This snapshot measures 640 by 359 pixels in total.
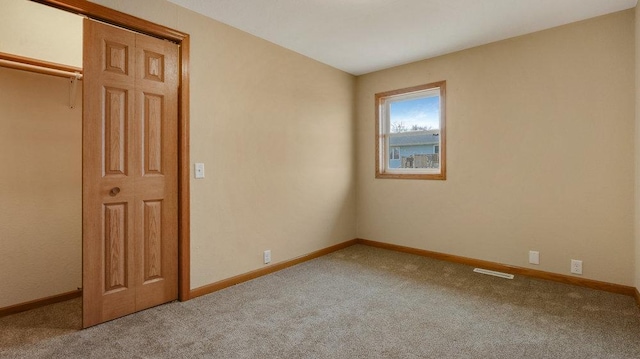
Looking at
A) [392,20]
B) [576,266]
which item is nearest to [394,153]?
[392,20]

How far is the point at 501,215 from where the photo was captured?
135 inches

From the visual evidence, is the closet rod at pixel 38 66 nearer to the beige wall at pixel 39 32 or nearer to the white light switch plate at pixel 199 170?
the beige wall at pixel 39 32

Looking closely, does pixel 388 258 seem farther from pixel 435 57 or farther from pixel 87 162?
pixel 87 162

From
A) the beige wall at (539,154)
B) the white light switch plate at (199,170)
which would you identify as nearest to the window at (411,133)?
the beige wall at (539,154)

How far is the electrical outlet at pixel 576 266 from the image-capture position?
296 cm

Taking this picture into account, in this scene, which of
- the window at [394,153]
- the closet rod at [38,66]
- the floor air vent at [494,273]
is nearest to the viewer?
the closet rod at [38,66]

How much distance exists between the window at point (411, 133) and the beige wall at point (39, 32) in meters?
3.45

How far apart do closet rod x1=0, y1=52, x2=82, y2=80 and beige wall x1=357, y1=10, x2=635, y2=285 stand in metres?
3.59

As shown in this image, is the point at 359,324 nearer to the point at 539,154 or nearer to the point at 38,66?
the point at 539,154

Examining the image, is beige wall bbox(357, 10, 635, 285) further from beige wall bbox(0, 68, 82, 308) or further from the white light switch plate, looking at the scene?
beige wall bbox(0, 68, 82, 308)

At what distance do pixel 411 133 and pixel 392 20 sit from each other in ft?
5.41

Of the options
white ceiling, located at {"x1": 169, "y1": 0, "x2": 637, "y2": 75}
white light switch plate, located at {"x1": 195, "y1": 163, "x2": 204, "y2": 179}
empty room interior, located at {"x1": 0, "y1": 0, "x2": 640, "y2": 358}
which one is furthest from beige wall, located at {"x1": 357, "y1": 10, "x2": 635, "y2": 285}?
white light switch plate, located at {"x1": 195, "y1": 163, "x2": 204, "y2": 179}

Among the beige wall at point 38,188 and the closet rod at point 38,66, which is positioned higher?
the closet rod at point 38,66

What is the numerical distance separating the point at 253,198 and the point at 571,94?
328 cm
